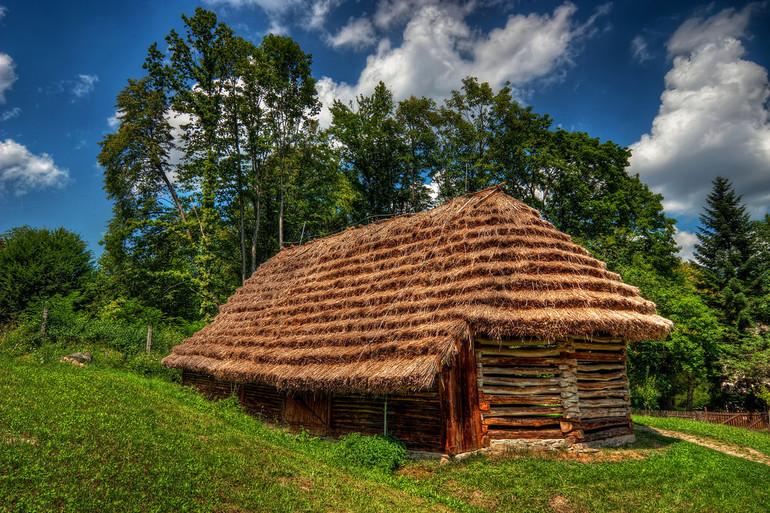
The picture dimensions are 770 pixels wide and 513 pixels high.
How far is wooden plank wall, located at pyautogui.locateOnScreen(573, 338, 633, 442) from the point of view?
430 inches

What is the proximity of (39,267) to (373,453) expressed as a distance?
29020mm

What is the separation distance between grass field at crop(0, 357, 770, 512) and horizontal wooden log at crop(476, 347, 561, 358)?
6.99 feet

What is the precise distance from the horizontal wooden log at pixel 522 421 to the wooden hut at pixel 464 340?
3cm

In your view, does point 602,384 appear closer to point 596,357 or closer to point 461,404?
point 596,357

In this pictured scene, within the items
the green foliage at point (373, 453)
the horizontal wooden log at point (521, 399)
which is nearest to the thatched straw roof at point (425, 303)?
the green foliage at point (373, 453)

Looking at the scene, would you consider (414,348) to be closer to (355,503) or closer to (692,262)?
(355,503)

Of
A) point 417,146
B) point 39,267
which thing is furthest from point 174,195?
point 417,146

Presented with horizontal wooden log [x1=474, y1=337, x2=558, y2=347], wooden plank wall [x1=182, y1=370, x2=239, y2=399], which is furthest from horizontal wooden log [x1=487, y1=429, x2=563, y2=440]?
wooden plank wall [x1=182, y1=370, x2=239, y2=399]

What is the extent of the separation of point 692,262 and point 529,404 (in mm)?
26468

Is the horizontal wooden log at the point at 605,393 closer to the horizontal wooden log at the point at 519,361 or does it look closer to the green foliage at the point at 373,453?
the horizontal wooden log at the point at 519,361

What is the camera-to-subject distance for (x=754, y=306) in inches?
1061

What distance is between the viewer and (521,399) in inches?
403

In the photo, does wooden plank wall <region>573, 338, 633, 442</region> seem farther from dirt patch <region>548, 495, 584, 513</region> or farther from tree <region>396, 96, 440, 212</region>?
tree <region>396, 96, 440, 212</region>

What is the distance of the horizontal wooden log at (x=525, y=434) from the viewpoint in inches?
394
